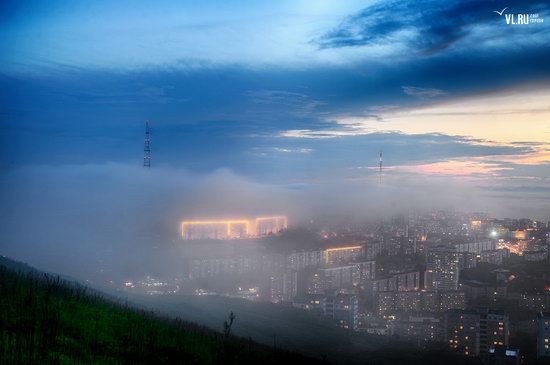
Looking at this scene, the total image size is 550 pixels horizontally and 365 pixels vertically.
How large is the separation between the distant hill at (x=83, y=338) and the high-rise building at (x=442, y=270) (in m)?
29.5

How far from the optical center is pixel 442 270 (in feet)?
123

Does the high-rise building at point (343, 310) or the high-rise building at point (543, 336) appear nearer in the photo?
the high-rise building at point (543, 336)

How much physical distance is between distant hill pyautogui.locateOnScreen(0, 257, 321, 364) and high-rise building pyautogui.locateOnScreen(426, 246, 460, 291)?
29506 millimetres

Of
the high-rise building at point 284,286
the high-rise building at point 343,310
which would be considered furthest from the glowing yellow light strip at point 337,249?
the high-rise building at point 343,310

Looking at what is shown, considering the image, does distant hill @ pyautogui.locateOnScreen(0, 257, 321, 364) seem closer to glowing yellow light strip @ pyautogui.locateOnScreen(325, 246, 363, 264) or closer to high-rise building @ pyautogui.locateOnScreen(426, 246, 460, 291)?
high-rise building @ pyautogui.locateOnScreen(426, 246, 460, 291)

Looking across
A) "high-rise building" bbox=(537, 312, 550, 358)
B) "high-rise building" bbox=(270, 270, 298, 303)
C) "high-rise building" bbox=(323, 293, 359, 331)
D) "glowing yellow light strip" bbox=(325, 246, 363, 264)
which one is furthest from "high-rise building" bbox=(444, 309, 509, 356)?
"glowing yellow light strip" bbox=(325, 246, 363, 264)

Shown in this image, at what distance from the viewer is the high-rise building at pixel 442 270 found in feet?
120

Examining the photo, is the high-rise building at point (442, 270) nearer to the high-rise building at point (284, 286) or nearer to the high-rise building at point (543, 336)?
the high-rise building at point (284, 286)

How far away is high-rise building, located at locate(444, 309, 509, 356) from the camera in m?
24.0

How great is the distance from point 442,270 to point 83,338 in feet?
112

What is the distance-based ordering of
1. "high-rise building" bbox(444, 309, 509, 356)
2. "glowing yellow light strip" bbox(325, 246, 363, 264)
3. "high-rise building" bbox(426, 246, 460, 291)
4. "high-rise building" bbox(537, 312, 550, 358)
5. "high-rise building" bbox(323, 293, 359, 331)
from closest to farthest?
1. "high-rise building" bbox(537, 312, 550, 358)
2. "high-rise building" bbox(444, 309, 509, 356)
3. "high-rise building" bbox(323, 293, 359, 331)
4. "high-rise building" bbox(426, 246, 460, 291)
5. "glowing yellow light strip" bbox(325, 246, 363, 264)

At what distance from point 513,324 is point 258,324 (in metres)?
14.4

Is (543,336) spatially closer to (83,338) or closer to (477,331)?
(477,331)

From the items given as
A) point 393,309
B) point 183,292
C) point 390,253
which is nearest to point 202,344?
point 183,292
